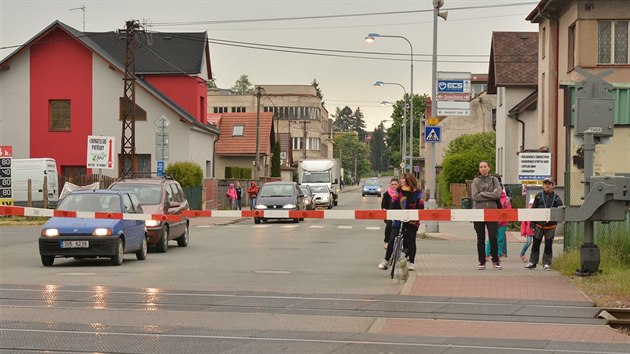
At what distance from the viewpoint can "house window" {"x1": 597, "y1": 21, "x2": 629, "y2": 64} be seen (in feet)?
101

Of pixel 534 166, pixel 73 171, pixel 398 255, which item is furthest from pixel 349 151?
pixel 398 255

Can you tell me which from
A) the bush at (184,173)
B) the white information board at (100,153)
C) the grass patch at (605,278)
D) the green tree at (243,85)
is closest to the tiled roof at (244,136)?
the bush at (184,173)

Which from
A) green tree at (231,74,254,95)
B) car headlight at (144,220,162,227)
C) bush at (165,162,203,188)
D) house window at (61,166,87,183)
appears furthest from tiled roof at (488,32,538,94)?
green tree at (231,74,254,95)

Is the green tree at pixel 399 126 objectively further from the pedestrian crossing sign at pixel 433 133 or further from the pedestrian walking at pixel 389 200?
the pedestrian walking at pixel 389 200

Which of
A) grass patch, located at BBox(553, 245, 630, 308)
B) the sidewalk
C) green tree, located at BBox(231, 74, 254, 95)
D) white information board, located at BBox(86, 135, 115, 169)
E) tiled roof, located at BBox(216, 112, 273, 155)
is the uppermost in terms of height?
green tree, located at BBox(231, 74, 254, 95)

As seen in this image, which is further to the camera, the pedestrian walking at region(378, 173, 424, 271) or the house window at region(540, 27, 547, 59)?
the house window at region(540, 27, 547, 59)

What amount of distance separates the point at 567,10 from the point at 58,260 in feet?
67.3

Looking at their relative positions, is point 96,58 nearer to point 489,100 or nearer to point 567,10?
point 567,10

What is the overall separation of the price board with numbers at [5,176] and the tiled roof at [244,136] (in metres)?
34.5

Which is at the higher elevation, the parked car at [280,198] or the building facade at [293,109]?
the building facade at [293,109]

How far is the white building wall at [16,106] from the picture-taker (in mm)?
50844

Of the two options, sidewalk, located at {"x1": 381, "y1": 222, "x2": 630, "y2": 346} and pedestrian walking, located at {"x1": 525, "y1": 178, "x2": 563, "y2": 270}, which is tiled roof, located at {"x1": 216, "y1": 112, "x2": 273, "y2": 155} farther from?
pedestrian walking, located at {"x1": 525, "y1": 178, "x2": 563, "y2": 270}

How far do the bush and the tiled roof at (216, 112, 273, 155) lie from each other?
22.2m

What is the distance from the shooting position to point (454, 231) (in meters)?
32.8
